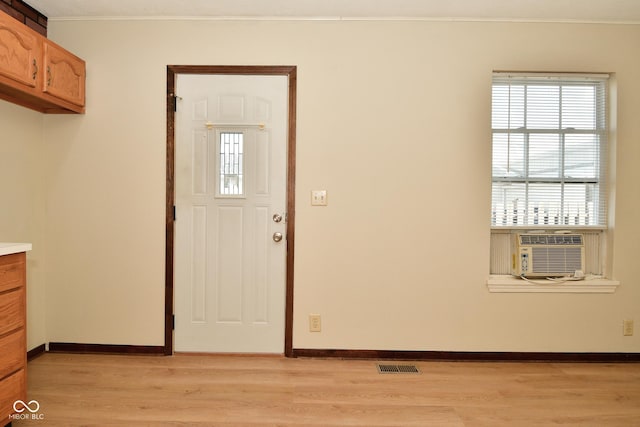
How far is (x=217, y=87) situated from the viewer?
10.3 ft

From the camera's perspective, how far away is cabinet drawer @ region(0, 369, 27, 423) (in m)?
2.00

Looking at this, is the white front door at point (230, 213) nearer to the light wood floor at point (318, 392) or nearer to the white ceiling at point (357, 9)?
the light wood floor at point (318, 392)

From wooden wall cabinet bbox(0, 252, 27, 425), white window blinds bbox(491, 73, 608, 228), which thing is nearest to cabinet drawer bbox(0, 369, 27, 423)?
wooden wall cabinet bbox(0, 252, 27, 425)

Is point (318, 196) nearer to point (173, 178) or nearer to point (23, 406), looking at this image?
point (173, 178)

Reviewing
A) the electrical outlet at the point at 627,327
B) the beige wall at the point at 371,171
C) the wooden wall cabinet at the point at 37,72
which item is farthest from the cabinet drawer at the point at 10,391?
the electrical outlet at the point at 627,327

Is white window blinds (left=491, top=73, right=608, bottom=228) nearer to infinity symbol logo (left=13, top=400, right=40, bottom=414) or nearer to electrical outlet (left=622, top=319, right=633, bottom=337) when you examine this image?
electrical outlet (left=622, top=319, right=633, bottom=337)

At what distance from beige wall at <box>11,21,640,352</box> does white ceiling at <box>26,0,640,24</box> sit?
7cm

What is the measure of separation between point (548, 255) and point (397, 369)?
1.43 m

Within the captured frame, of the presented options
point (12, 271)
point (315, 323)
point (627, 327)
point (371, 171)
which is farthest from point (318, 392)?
point (627, 327)

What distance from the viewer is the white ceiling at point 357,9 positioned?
9.37 feet

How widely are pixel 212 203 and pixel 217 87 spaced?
0.86 metres

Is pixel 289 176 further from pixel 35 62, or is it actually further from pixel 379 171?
pixel 35 62

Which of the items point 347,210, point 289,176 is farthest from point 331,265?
point 289,176

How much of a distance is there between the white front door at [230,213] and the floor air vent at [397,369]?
0.76 m
